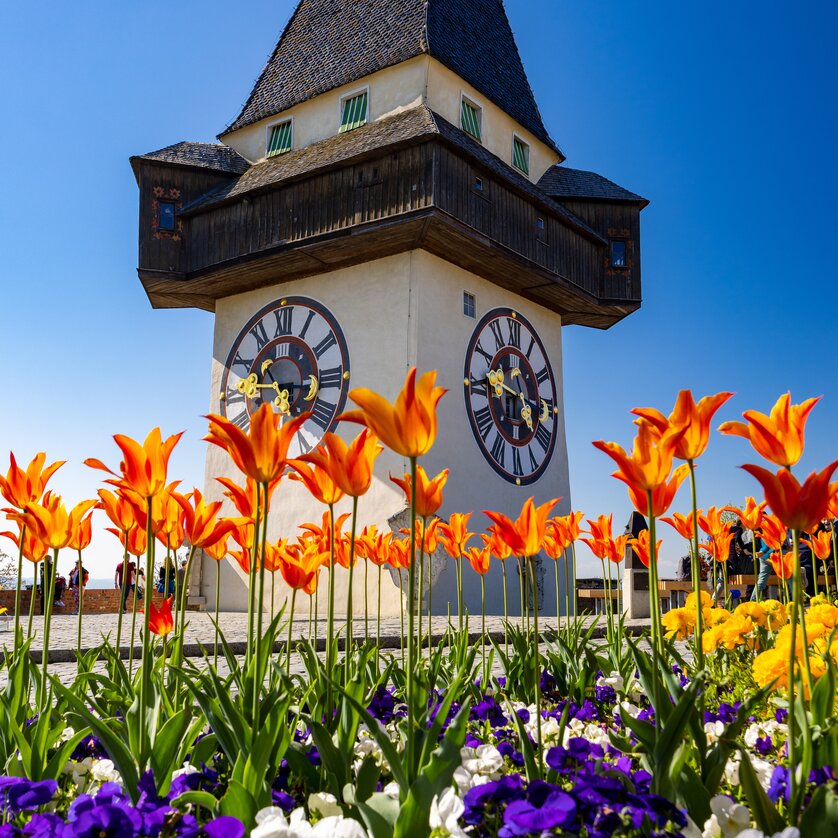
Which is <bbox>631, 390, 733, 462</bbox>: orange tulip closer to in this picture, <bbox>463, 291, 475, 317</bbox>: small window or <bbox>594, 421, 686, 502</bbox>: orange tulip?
<bbox>594, 421, 686, 502</bbox>: orange tulip

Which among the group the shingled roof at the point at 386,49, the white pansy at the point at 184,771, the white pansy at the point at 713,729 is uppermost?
the shingled roof at the point at 386,49

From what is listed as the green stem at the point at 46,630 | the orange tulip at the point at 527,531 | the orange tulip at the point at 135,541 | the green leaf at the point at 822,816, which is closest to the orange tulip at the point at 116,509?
the orange tulip at the point at 135,541

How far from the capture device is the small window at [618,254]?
58.4ft

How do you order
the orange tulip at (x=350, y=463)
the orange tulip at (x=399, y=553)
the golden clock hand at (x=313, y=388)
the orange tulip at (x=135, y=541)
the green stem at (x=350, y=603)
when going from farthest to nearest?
the golden clock hand at (x=313, y=388), the orange tulip at (x=399, y=553), the orange tulip at (x=135, y=541), the orange tulip at (x=350, y=463), the green stem at (x=350, y=603)

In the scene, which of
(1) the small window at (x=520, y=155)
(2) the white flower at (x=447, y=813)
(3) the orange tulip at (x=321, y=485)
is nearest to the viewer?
(2) the white flower at (x=447, y=813)

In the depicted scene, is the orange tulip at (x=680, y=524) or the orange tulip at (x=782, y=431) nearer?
the orange tulip at (x=782, y=431)

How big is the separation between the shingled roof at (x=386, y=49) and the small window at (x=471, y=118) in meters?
0.35

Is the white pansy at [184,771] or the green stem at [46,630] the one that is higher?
the green stem at [46,630]

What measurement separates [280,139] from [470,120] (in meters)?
3.72

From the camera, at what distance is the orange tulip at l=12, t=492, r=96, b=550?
2812 mm

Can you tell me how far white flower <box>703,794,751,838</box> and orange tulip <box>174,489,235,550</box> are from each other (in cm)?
146

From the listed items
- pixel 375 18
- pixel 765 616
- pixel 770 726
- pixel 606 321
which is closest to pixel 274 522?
pixel 606 321

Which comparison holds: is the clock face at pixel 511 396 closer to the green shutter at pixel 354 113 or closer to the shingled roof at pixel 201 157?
the green shutter at pixel 354 113

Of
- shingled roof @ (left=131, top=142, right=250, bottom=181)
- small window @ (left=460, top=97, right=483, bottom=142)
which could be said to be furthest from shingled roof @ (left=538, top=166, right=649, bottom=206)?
shingled roof @ (left=131, top=142, right=250, bottom=181)
